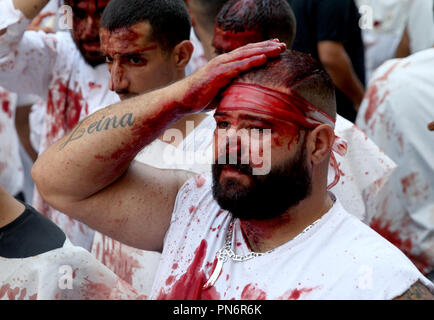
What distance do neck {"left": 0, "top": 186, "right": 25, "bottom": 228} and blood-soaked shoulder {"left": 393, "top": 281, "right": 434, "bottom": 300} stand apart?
1336mm

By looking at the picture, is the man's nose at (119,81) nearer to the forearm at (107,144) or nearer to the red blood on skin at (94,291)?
the forearm at (107,144)

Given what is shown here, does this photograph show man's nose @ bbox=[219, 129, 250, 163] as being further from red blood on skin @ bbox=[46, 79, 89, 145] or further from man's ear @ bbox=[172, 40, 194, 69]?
red blood on skin @ bbox=[46, 79, 89, 145]

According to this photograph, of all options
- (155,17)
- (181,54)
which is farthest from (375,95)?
(155,17)

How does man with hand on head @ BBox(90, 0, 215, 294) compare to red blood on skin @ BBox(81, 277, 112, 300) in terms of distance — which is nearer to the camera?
red blood on skin @ BBox(81, 277, 112, 300)

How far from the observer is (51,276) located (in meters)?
2.42

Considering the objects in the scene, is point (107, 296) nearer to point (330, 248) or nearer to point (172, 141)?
point (172, 141)

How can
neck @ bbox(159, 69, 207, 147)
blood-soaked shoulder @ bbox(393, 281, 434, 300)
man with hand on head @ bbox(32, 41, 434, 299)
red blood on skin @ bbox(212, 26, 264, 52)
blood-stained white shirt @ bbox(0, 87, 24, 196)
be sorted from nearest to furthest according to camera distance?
1. blood-soaked shoulder @ bbox(393, 281, 434, 300)
2. man with hand on head @ bbox(32, 41, 434, 299)
3. neck @ bbox(159, 69, 207, 147)
4. red blood on skin @ bbox(212, 26, 264, 52)
5. blood-stained white shirt @ bbox(0, 87, 24, 196)

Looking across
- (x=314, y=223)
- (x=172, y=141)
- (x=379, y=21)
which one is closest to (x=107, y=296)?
(x=172, y=141)

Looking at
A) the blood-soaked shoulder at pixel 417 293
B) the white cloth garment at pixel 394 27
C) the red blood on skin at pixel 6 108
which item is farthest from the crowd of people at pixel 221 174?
the white cloth garment at pixel 394 27

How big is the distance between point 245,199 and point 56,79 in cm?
206

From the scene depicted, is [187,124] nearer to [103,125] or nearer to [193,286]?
[103,125]

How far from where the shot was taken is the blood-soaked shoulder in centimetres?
182

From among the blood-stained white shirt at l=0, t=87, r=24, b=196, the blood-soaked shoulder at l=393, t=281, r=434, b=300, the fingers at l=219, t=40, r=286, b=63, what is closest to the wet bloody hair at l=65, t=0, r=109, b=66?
the blood-stained white shirt at l=0, t=87, r=24, b=196

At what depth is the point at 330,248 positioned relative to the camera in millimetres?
1980
